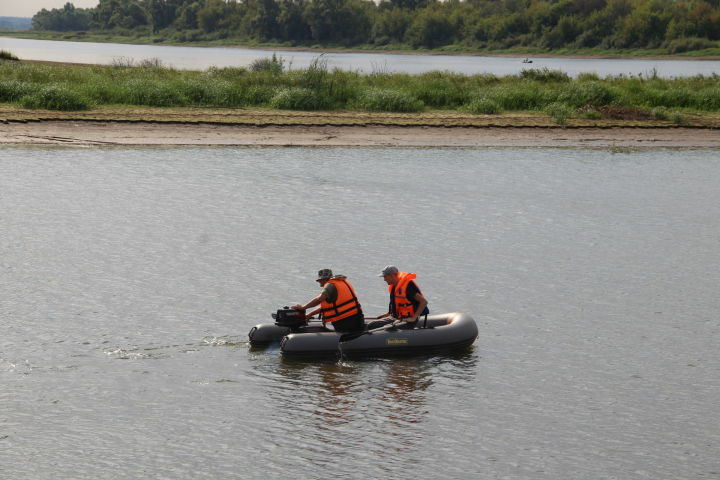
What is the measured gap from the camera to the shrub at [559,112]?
3416 cm

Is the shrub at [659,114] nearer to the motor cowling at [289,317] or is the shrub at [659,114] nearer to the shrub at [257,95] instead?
the shrub at [257,95]

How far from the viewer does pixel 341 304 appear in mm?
12383

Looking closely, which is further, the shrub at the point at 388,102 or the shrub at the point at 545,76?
the shrub at the point at 545,76

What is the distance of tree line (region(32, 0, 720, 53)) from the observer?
110m

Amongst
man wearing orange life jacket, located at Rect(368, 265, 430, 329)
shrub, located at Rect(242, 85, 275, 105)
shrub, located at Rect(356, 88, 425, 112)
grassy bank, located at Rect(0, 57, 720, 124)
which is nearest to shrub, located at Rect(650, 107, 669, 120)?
grassy bank, located at Rect(0, 57, 720, 124)

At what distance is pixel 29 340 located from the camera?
40.9ft

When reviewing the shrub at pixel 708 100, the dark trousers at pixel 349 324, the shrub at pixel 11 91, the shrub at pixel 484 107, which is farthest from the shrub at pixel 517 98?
the dark trousers at pixel 349 324

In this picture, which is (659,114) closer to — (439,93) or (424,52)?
(439,93)

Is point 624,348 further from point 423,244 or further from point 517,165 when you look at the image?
point 517,165

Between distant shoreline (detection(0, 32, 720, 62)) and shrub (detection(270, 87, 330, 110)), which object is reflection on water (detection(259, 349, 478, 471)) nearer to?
shrub (detection(270, 87, 330, 110))

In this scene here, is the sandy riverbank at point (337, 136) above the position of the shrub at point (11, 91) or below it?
below

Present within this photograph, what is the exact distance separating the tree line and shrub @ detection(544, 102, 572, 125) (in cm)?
7587

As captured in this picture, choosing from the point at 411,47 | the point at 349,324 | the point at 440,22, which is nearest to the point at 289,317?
the point at 349,324

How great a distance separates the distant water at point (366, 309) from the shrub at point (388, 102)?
956cm
